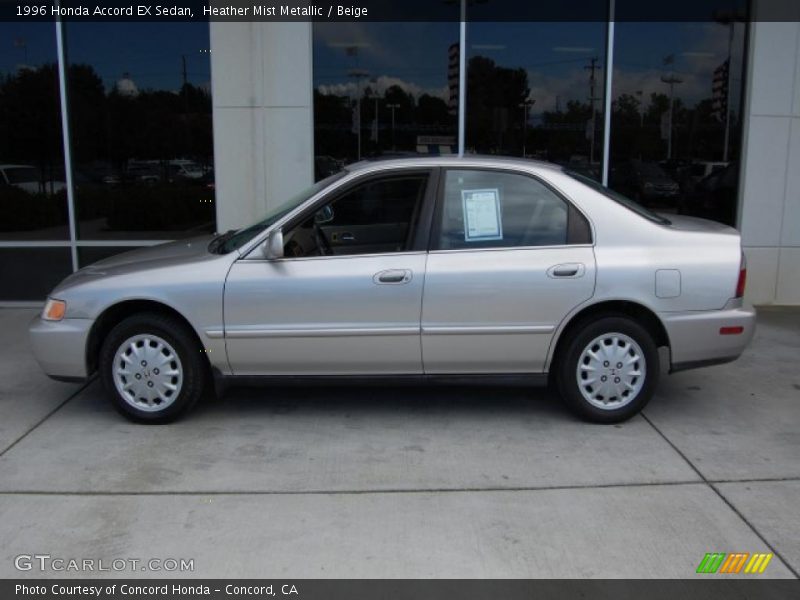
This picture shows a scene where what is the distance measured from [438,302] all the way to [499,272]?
419mm


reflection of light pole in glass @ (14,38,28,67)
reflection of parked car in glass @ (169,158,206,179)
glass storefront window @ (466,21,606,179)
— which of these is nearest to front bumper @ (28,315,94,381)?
reflection of parked car in glass @ (169,158,206,179)

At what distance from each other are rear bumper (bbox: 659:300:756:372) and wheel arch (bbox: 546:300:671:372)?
69mm

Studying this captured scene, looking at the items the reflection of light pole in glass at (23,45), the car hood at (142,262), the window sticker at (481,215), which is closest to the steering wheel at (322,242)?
the car hood at (142,262)

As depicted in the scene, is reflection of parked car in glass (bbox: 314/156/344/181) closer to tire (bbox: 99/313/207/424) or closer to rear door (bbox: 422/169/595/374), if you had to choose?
rear door (bbox: 422/169/595/374)

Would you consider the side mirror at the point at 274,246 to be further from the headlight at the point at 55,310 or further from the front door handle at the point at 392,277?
the headlight at the point at 55,310

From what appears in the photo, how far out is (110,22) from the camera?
8562 mm

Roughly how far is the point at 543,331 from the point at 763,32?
5396 millimetres

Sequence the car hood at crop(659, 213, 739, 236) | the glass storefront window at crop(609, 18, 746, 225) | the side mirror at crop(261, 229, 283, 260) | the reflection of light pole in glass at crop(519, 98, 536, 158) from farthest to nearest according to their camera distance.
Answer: the reflection of light pole in glass at crop(519, 98, 536, 158), the glass storefront window at crop(609, 18, 746, 225), the car hood at crop(659, 213, 739, 236), the side mirror at crop(261, 229, 283, 260)

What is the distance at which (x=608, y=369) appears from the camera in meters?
4.92

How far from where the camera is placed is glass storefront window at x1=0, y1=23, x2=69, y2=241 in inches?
334

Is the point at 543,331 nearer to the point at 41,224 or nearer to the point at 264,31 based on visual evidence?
the point at 264,31

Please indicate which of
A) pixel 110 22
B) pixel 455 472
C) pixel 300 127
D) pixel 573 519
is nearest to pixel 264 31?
pixel 300 127

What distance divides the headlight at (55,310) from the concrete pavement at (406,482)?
28.1 inches

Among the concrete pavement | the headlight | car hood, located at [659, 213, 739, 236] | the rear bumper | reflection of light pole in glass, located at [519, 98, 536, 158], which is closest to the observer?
the concrete pavement
